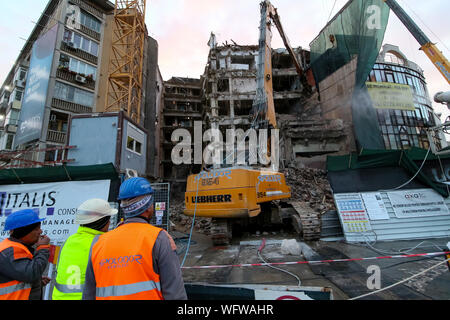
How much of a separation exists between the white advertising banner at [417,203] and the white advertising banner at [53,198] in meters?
8.87

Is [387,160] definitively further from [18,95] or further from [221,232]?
[18,95]

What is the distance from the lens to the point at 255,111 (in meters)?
9.55

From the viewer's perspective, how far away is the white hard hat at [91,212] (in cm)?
207

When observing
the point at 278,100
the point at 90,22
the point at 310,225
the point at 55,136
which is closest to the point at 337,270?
the point at 310,225

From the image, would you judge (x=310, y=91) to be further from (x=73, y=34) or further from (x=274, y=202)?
(x=73, y=34)

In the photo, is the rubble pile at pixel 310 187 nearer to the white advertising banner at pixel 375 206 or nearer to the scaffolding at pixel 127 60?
the white advertising banner at pixel 375 206

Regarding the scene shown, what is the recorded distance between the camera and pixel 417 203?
6.36 m

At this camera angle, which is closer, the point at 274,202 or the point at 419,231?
the point at 419,231

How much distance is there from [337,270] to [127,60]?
25671 mm

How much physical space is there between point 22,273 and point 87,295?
36.3 inches

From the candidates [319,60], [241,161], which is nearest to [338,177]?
[241,161]

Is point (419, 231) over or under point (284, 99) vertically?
under

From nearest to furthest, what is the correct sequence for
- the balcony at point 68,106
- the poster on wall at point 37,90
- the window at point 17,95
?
the poster on wall at point 37,90, the balcony at point 68,106, the window at point 17,95

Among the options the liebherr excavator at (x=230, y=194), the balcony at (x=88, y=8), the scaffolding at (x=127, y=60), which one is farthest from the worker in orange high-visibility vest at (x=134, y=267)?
the balcony at (x=88, y=8)
